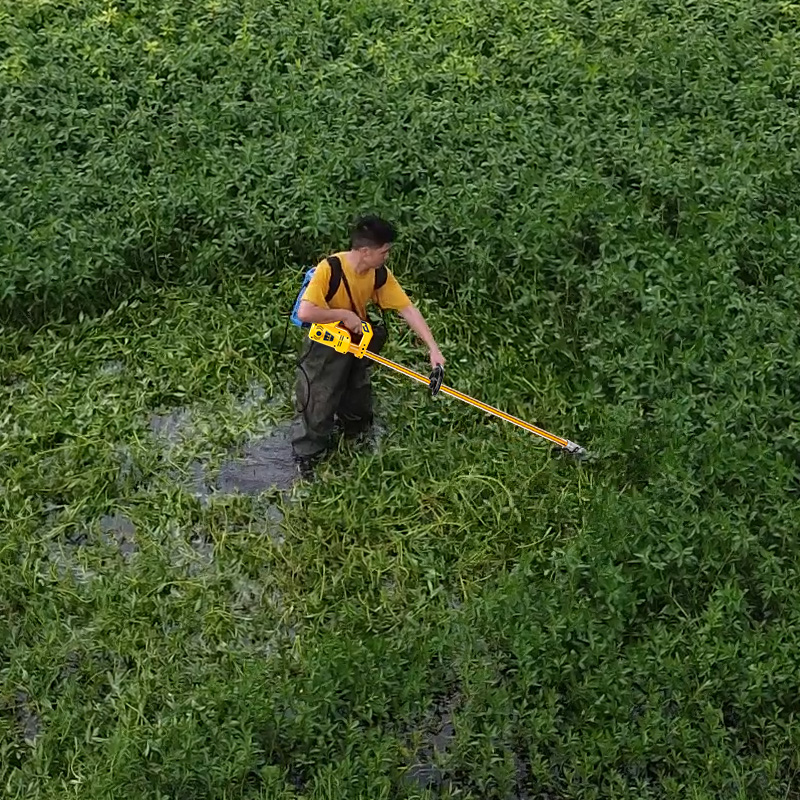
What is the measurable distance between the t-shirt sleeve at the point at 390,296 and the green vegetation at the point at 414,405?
3.19 feet

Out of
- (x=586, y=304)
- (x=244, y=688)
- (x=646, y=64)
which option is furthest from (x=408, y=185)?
(x=244, y=688)

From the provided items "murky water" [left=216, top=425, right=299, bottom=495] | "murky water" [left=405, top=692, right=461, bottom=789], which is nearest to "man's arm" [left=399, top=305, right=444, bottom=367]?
"murky water" [left=216, top=425, right=299, bottom=495]

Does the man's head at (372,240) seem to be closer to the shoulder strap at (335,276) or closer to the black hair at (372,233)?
the black hair at (372,233)

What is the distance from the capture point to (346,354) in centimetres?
588

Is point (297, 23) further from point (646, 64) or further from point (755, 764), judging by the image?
point (755, 764)

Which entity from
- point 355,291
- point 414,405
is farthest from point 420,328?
point 414,405

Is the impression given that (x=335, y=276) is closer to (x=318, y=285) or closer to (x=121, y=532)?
(x=318, y=285)

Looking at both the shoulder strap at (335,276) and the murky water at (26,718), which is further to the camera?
the shoulder strap at (335,276)

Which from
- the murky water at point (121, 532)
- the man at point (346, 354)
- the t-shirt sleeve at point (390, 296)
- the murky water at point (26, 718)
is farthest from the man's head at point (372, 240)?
the murky water at point (26, 718)

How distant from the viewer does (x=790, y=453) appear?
591 centimetres

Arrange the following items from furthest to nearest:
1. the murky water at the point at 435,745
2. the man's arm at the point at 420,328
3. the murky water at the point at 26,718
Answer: the man's arm at the point at 420,328, the murky water at the point at 26,718, the murky water at the point at 435,745

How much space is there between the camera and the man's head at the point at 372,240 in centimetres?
525

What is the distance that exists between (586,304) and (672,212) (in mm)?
1177

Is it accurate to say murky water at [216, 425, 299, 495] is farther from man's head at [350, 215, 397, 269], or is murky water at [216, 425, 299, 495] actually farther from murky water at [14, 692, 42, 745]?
murky water at [14, 692, 42, 745]
